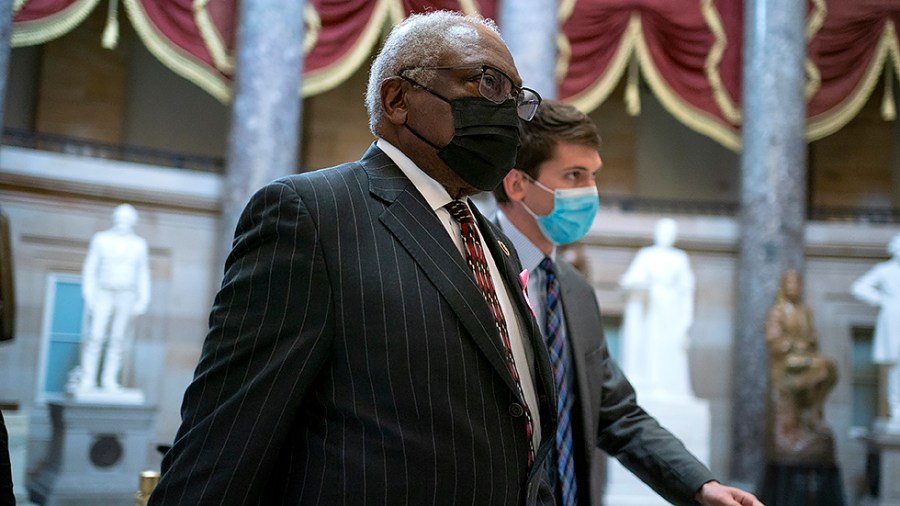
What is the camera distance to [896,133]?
13258 mm

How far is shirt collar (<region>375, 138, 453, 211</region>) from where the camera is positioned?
5.35ft

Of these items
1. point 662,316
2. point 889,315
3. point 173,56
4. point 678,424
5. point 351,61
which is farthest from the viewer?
point 351,61

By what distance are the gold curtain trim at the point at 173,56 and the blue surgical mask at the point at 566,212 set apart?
25.3 feet

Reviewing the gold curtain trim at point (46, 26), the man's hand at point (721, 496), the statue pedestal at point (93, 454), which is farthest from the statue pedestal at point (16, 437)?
the man's hand at point (721, 496)

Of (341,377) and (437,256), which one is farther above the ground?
(437,256)

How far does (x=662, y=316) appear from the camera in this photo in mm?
Answer: 8781

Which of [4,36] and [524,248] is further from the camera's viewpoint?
[4,36]

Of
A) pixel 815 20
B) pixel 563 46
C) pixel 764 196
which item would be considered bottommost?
pixel 764 196

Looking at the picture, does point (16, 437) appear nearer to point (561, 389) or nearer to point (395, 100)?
point (561, 389)

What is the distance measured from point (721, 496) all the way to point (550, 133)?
3.45 feet

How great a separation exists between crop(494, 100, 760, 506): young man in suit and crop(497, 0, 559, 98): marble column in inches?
289

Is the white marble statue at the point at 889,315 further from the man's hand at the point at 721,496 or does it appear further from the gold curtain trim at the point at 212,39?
the man's hand at the point at 721,496

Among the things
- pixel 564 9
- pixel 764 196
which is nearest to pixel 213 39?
pixel 564 9

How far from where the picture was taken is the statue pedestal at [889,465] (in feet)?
30.2
